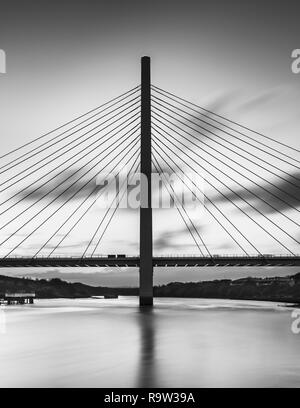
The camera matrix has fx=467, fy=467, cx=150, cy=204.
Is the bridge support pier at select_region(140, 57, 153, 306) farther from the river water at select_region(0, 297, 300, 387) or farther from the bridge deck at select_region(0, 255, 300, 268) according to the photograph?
the river water at select_region(0, 297, 300, 387)

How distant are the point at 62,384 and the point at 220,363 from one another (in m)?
6.54

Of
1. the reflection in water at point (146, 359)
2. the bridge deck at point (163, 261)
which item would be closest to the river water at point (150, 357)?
the reflection in water at point (146, 359)

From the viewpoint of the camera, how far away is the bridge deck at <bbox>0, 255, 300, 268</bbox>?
5334 centimetres

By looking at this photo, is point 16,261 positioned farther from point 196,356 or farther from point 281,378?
point 281,378

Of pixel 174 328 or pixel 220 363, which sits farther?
pixel 174 328

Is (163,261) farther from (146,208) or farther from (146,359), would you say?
(146,359)

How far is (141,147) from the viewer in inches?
1882

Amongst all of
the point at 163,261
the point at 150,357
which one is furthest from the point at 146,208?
the point at 150,357

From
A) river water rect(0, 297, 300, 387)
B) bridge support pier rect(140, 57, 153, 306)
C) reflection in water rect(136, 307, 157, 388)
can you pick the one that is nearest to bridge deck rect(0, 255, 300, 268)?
bridge support pier rect(140, 57, 153, 306)

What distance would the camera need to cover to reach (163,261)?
5391 centimetres

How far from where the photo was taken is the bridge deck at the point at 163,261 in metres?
53.3
